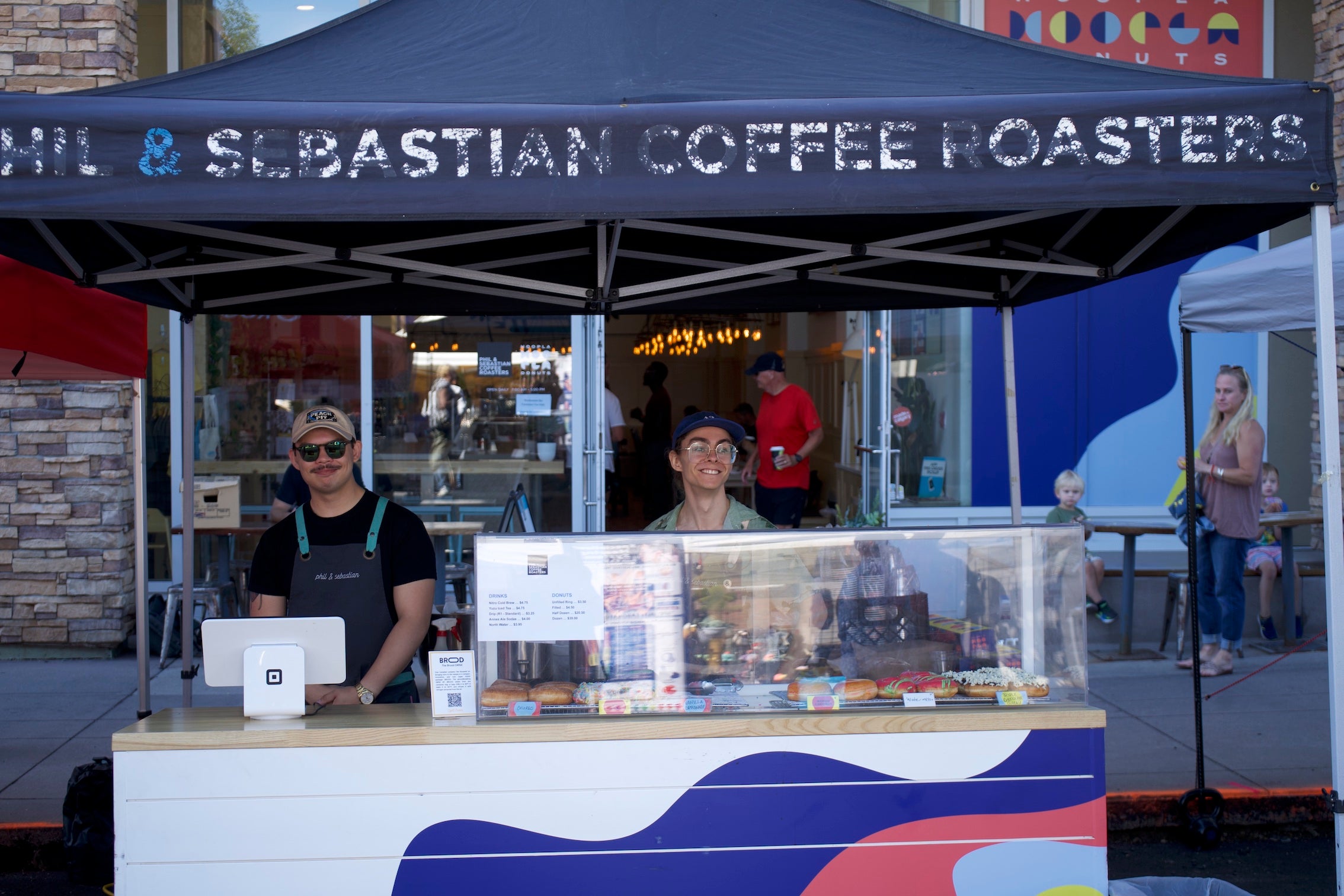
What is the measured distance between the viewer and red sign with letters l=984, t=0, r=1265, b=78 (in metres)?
8.05

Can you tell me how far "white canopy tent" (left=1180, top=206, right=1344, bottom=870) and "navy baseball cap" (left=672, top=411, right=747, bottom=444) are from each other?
68.2 inches

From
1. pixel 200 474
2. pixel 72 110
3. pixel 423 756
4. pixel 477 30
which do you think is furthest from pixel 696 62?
pixel 200 474

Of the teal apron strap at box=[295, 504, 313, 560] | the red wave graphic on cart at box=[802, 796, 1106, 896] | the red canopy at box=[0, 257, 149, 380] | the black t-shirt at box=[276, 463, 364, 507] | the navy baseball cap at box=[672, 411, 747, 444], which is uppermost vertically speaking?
A: the red canopy at box=[0, 257, 149, 380]

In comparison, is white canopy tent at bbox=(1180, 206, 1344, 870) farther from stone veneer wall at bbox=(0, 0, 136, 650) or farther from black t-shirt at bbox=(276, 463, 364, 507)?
stone veneer wall at bbox=(0, 0, 136, 650)

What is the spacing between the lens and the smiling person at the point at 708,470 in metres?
3.55

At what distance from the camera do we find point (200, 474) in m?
7.86

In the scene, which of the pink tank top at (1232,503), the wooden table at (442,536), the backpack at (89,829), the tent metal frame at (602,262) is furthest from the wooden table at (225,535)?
the pink tank top at (1232,503)

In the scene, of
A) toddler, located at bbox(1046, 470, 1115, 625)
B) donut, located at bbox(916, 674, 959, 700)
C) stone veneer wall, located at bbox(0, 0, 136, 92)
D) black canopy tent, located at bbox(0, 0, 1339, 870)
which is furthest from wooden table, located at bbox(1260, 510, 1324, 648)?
stone veneer wall, located at bbox(0, 0, 136, 92)

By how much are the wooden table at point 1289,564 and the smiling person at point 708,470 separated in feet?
15.2

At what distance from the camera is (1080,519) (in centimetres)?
673

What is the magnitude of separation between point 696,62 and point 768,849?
225cm

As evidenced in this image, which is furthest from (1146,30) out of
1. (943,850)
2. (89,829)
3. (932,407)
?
(89,829)

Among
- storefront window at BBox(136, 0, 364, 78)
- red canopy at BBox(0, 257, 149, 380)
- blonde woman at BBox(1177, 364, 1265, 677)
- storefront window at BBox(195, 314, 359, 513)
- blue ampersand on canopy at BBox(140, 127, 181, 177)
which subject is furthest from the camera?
storefront window at BBox(195, 314, 359, 513)

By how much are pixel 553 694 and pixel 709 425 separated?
3.76ft
